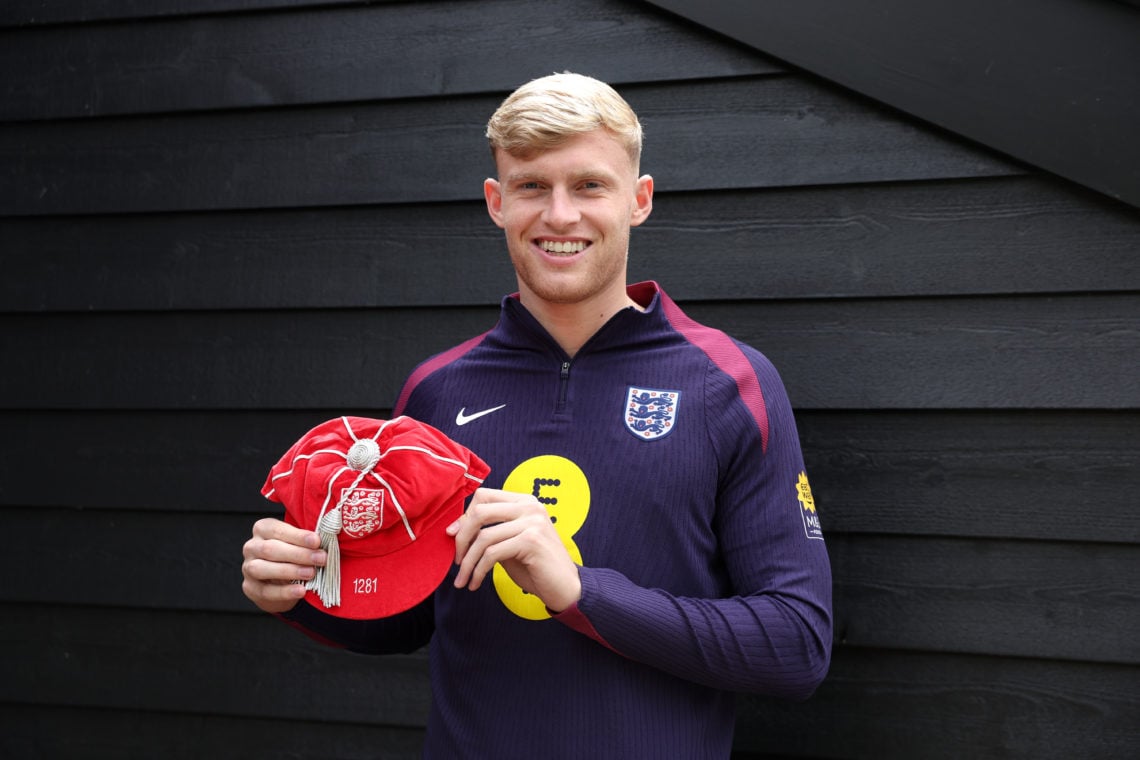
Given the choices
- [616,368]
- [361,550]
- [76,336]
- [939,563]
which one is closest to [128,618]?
[76,336]

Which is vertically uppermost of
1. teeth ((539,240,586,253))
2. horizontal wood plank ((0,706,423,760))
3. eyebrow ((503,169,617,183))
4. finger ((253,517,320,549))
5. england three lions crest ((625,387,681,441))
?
eyebrow ((503,169,617,183))

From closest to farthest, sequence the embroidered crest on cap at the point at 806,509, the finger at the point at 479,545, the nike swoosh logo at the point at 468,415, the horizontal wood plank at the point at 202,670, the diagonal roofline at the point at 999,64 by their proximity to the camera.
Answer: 1. the finger at the point at 479,545
2. the embroidered crest on cap at the point at 806,509
3. the nike swoosh logo at the point at 468,415
4. the diagonal roofline at the point at 999,64
5. the horizontal wood plank at the point at 202,670

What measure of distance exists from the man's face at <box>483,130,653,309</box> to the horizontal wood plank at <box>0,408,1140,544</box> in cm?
60

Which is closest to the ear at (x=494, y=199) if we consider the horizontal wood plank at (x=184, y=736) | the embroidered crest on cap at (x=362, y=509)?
the embroidered crest on cap at (x=362, y=509)

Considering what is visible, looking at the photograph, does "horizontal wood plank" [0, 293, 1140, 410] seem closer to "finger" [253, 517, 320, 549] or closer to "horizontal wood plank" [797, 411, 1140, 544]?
"horizontal wood plank" [797, 411, 1140, 544]

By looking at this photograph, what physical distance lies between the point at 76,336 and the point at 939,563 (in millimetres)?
1937

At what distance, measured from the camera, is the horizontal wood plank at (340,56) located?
2031 mm

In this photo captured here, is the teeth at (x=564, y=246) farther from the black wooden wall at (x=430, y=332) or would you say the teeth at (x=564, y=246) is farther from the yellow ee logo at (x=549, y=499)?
the black wooden wall at (x=430, y=332)

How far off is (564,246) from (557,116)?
7.9 inches

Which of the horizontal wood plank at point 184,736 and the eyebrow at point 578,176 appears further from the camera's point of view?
the horizontal wood plank at point 184,736

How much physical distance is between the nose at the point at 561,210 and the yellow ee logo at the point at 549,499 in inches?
14.3

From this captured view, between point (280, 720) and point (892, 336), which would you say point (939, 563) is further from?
point (280, 720)

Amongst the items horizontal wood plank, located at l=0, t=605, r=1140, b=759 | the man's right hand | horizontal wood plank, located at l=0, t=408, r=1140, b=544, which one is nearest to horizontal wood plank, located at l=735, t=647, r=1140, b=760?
horizontal wood plank, located at l=0, t=605, r=1140, b=759

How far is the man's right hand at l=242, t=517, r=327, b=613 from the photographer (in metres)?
1.38
